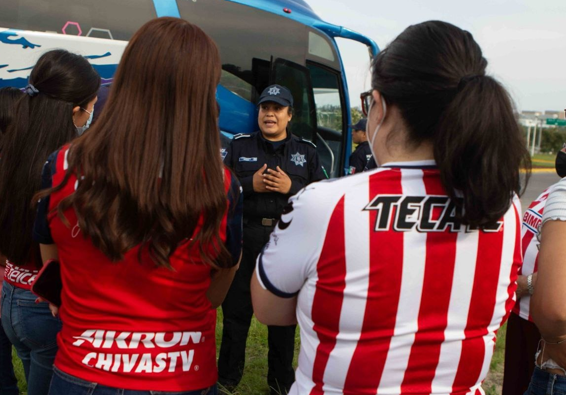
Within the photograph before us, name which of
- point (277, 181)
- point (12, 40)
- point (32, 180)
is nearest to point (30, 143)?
point (32, 180)

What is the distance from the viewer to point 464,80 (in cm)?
112

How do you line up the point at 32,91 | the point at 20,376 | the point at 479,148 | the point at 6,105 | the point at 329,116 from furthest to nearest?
the point at 329,116 → the point at 20,376 → the point at 6,105 → the point at 32,91 → the point at 479,148

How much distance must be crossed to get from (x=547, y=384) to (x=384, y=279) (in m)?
1.06

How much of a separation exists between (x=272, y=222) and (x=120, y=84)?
2594mm

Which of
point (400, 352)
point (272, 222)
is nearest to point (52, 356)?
point (400, 352)

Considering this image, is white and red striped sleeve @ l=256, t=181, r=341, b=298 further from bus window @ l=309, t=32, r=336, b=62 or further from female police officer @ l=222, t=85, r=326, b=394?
bus window @ l=309, t=32, r=336, b=62

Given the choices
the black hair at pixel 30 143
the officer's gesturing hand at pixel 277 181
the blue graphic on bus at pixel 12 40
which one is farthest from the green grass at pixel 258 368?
the blue graphic on bus at pixel 12 40

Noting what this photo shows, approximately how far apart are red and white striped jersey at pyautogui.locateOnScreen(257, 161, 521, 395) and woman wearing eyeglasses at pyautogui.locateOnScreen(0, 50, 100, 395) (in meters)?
1.01

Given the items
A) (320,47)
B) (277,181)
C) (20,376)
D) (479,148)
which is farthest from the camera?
(320,47)

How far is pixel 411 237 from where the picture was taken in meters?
1.13

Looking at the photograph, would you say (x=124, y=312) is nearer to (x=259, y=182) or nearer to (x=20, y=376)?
(x=259, y=182)

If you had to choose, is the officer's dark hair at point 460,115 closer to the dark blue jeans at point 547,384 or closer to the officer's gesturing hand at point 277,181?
the dark blue jeans at point 547,384

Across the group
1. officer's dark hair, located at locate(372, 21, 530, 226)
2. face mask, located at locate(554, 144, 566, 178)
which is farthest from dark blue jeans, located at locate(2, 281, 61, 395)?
face mask, located at locate(554, 144, 566, 178)

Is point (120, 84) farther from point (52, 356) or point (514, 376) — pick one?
point (514, 376)
